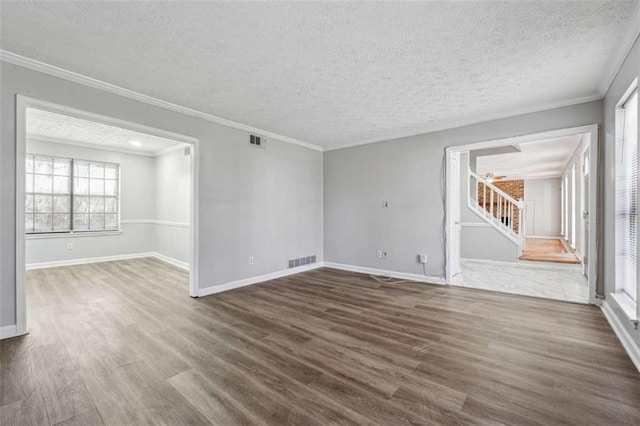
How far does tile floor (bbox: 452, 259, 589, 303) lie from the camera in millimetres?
3985

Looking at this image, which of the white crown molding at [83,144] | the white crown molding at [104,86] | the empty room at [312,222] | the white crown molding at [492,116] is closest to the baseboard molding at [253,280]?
the empty room at [312,222]

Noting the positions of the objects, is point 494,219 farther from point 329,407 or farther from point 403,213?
point 329,407

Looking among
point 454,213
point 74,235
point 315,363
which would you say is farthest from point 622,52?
point 74,235

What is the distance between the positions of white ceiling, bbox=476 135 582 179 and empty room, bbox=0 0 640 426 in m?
2.52

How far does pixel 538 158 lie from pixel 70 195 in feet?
38.7

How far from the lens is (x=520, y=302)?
11.8 ft

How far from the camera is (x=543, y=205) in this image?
12055 millimetres

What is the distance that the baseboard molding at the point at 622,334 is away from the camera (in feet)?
6.90

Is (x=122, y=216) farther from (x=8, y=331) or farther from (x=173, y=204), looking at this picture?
(x=8, y=331)

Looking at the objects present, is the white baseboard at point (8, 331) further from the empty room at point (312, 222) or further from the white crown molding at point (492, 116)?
the white crown molding at point (492, 116)

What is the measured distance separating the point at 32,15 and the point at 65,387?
2.62 m

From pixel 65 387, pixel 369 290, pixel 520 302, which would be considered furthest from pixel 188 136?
pixel 520 302

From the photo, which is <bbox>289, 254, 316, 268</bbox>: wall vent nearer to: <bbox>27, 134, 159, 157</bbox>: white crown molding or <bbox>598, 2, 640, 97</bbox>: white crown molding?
<bbox>27, 134, 159, 157</bbox>: white crown molding

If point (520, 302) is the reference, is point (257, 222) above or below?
above
